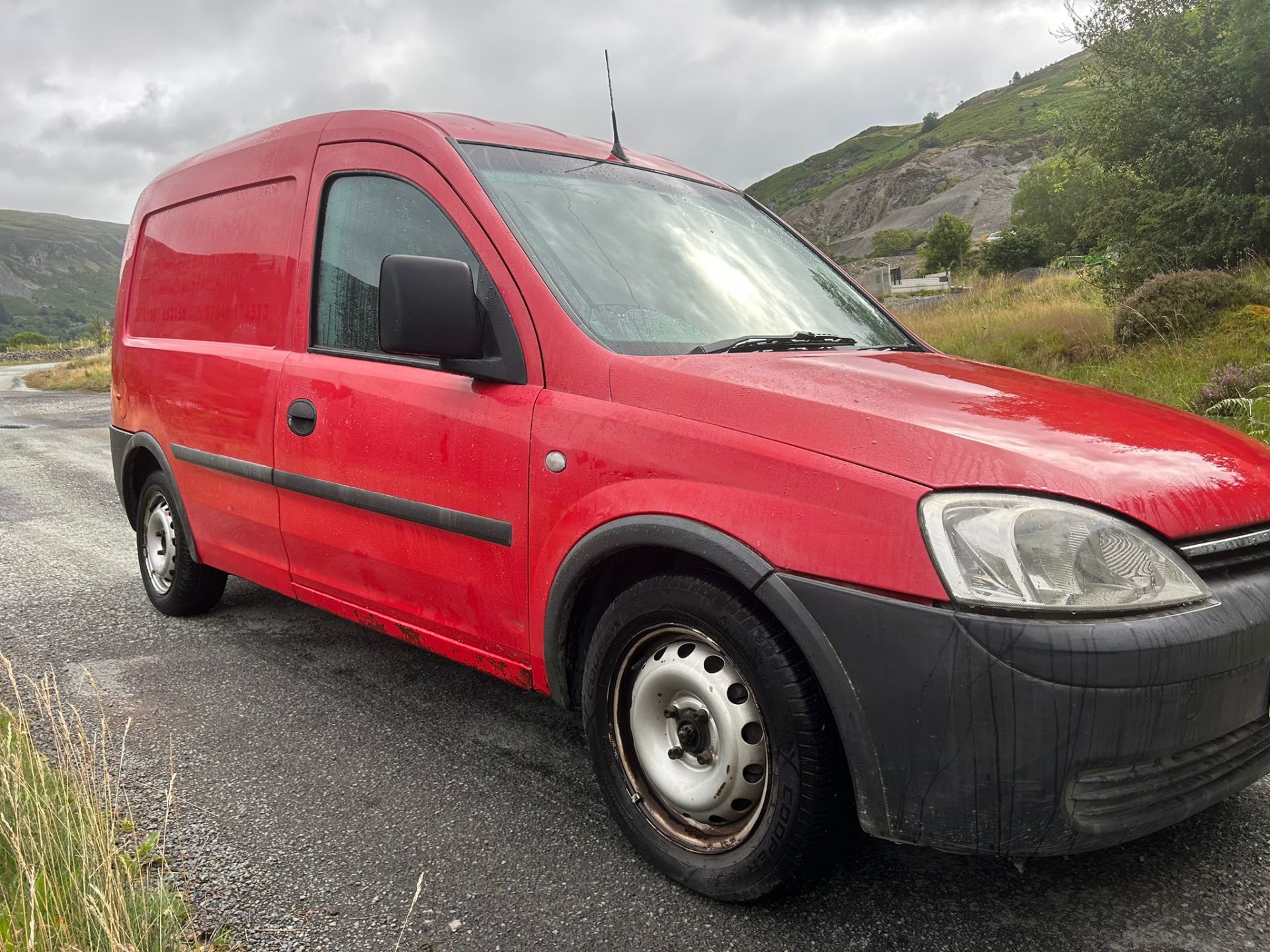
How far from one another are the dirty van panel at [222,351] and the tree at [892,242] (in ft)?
355

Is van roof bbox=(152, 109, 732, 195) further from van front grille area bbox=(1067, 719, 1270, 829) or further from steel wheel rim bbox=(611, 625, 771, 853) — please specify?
van front grille area bbox=(1067, 719, 1270, 829)

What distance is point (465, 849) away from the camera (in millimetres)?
2498

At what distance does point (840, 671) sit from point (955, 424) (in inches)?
23.6

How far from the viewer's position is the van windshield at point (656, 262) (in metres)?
2.62

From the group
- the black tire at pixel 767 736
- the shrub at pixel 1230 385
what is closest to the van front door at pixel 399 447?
the black tire at pixel 767 736

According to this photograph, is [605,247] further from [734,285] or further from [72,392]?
[72,392]

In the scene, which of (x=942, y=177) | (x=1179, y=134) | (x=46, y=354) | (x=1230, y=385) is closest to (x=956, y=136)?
(x=942, y=177)

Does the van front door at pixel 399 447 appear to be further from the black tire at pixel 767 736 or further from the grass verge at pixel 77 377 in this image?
the grass verge at pixel 77 377

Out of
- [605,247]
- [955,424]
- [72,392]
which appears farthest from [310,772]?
[72,392]

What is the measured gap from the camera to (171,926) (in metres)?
1.96

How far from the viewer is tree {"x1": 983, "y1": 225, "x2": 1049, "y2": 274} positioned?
6000 cm

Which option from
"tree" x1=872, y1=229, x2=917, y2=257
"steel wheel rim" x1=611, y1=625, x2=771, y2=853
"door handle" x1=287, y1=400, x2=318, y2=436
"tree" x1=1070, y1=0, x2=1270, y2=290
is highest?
"tree" x1=872, y1=229, x2=917, y2=257

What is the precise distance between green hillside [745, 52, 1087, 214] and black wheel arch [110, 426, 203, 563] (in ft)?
442

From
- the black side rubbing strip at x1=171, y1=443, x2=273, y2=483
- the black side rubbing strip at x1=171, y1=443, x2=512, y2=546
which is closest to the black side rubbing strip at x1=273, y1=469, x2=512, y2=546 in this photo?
the black side rubbing strip at x1=171, y1=443, x2=512, y2=546
